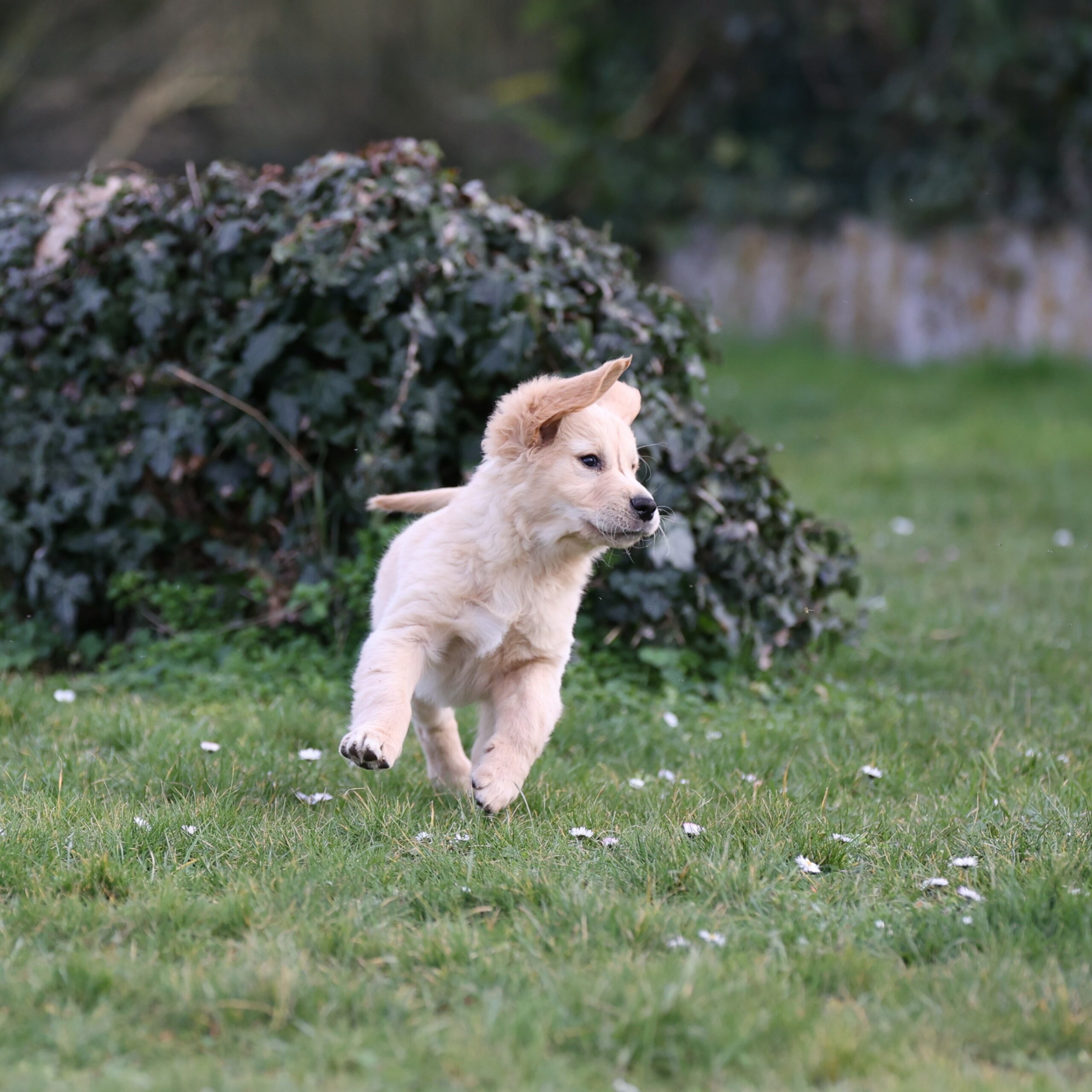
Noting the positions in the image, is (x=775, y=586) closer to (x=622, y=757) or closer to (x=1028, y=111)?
(x=622, y=757)

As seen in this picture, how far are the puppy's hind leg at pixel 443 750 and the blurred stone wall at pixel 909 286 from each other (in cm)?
727

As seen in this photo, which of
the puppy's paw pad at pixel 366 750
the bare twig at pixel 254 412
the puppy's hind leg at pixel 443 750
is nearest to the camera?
the puppy's paw pad at pixel 366 750

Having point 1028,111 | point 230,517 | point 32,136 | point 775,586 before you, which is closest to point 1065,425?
point 1028,111

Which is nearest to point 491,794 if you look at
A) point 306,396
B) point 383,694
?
point 383,694

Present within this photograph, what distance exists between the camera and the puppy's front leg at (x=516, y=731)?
11.3 feet

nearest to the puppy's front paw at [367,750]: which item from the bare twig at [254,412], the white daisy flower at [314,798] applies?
the white daisy flower at [314,798]

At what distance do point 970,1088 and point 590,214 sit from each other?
12610mm

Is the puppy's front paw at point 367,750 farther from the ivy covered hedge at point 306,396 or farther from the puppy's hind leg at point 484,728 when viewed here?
the ivy covered hedge at point 306,396

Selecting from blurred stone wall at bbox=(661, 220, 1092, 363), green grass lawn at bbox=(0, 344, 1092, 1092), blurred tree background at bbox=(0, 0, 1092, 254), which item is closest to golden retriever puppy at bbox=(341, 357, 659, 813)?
green grass lawn at bbox=(0, 344, 1092, 1092)

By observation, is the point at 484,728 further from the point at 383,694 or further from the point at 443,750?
the point at 383,694

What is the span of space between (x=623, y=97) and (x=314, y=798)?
37.8 ft

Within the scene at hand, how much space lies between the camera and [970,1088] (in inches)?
92.0

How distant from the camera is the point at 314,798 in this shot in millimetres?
3740

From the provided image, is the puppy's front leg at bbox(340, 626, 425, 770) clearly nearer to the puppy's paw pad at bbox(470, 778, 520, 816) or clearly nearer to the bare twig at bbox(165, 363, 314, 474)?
the puppy's paw pad at bbox(470, 778, 520, 816)
